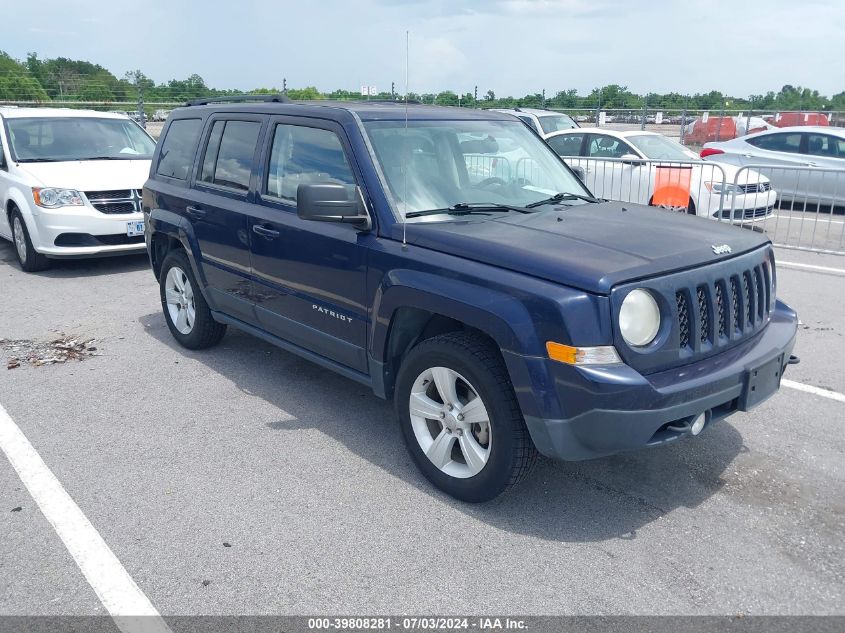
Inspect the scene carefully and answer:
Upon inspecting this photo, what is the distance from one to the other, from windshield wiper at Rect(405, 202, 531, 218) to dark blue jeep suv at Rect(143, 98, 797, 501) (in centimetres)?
1

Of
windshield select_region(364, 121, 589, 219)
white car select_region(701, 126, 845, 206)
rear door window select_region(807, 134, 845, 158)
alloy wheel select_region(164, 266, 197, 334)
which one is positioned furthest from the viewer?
rear door window select_region(807, 134, 845, 158)

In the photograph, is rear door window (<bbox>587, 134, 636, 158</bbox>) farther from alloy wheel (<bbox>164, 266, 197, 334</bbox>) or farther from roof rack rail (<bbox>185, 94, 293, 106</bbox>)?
alloy wheel (<bbox>164, 266, 197, 334</bbox>)

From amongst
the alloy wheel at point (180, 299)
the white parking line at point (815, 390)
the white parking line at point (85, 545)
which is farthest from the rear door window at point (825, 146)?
the white parking line at point (85, 545)

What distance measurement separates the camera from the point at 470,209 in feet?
13.8

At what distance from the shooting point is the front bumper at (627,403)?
3.15m

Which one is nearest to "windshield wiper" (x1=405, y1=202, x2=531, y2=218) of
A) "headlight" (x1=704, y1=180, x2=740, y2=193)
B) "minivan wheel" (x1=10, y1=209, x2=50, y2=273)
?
"minivan wheel" (x1=10, y1=209, x2=50, y2=273)

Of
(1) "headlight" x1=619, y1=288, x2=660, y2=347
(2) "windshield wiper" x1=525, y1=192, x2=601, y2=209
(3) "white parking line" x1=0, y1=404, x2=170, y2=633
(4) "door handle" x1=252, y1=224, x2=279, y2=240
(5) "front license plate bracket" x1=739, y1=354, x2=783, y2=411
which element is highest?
(2) "windshield wiper" x1=525, y1=192, x2=601, y2=209

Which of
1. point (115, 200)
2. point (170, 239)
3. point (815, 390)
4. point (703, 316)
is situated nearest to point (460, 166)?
point (703, 316)

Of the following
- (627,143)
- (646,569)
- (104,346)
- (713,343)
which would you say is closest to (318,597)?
(646,569)

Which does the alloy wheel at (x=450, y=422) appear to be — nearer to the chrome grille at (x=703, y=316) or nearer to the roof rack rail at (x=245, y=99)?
the chrome grille at (x=703, y=316)

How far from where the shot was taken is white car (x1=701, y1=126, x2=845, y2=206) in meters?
12.6

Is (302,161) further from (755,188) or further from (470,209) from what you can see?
(755,188)

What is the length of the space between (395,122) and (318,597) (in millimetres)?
2681

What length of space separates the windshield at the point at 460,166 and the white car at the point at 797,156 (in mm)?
8482
